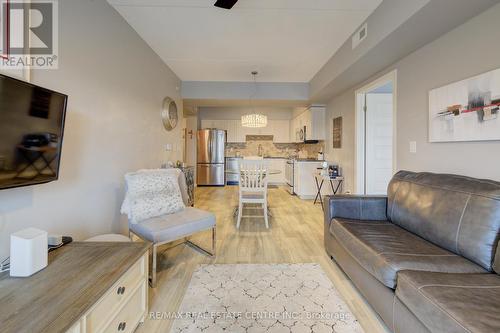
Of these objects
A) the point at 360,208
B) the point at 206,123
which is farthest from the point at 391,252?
the point at 206,123

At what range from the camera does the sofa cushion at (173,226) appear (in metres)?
1.95

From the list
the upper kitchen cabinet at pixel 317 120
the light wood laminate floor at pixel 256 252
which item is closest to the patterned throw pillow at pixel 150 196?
the light wood laminate floor at pixel 256 252

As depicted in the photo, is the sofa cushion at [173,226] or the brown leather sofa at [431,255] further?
the sofa cushion at [173,226]

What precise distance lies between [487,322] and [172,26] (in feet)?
11.0

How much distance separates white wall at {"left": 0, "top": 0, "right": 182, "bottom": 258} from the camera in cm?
154

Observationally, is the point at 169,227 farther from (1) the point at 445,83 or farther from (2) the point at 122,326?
(1) the point at 445,83

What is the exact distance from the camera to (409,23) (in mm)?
1869

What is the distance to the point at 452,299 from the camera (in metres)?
1.01

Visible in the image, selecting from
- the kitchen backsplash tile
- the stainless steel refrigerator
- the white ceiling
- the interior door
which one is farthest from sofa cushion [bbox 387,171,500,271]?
the kitchen backsplash tile

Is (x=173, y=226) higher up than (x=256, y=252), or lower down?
higher up

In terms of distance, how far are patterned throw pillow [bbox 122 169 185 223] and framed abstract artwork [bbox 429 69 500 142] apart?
2661 mm

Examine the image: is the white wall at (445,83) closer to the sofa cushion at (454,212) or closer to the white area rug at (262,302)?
the sofa cushion at (454,212)

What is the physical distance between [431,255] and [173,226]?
1954 millimetres

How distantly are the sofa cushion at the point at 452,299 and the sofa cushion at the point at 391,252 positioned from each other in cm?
9
